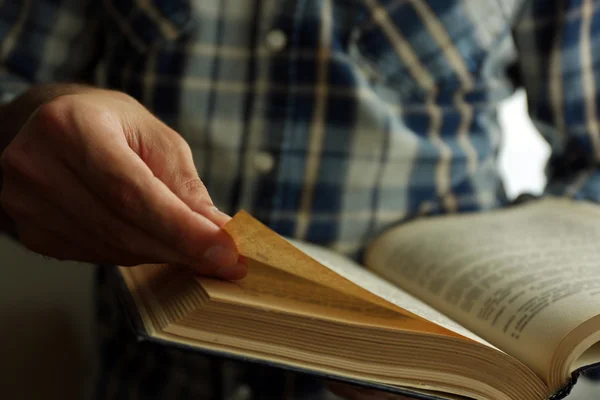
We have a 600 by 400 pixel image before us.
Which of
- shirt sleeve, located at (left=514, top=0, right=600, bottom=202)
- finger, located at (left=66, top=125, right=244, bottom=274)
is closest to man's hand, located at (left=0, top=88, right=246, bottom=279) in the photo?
finger, located at (left=66, top=125, right=244, bottom=274)

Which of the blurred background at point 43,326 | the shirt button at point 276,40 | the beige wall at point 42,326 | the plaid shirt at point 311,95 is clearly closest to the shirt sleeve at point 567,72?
the plaid shirt at point 311,95

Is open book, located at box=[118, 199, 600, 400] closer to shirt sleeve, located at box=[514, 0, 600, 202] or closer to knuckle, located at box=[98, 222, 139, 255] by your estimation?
knuckle, located at box=[98, 222, 139, 255]

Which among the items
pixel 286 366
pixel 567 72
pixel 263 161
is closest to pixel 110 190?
pixel 286 366

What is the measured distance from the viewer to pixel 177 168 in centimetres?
30

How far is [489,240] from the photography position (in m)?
0.44

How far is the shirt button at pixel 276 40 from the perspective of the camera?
0.50m

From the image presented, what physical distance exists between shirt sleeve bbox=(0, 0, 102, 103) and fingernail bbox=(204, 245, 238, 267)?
0.36m

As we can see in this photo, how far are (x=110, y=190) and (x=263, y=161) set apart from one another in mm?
247

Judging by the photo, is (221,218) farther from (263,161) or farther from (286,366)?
(263,161)

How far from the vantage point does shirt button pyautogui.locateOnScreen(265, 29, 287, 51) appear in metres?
0.50

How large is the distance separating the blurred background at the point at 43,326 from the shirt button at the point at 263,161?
0.38m

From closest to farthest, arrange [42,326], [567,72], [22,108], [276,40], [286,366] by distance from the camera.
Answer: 1. [286,366]
2. [22,108]
3. [276,40]
4. [567,72]
5. [42,326]

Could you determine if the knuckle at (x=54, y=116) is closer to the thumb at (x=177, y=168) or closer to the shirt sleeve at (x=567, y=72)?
the thumb at (x=177, y=168)

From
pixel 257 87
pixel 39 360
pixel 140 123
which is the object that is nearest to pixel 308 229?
pixel 257 87
